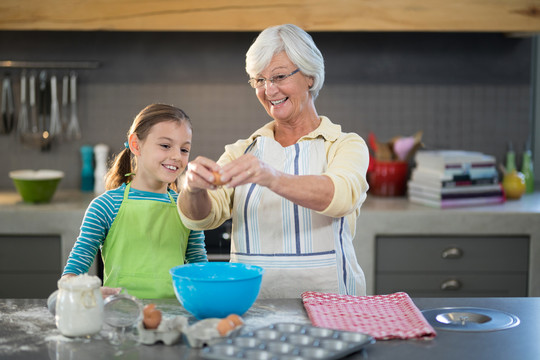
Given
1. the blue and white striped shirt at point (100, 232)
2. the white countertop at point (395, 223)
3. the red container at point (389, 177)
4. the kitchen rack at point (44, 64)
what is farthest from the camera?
the kitchen rack at point (44, 64)

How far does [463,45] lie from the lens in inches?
147

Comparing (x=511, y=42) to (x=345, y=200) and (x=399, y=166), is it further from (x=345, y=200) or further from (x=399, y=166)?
(x=345, y=200)

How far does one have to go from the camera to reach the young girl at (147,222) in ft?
6.15

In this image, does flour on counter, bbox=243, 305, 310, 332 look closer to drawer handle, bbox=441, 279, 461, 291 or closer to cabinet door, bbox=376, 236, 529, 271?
cabinet door, bbox=376, 236, 529, 271

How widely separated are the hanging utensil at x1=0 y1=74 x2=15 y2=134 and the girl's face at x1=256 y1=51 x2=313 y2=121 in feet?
6.96

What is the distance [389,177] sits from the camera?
353 centimetres

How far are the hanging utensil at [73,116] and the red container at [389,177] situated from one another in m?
1.57

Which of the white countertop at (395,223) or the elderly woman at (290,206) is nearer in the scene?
the elderly woman at (290,206)

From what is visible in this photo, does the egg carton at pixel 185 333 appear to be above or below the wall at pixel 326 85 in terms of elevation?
below

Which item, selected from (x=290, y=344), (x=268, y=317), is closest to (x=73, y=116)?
(x=268, y=317)

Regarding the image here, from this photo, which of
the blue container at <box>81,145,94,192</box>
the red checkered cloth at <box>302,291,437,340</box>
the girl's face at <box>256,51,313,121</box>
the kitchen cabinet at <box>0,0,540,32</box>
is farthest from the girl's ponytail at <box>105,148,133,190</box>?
the blue container at <box>81,145,94,192</box>

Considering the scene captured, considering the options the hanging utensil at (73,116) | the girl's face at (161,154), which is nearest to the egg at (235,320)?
the girl's face at (161,154)

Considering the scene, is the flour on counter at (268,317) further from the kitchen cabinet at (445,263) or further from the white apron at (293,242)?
the kitchen cabinet at (445,263)

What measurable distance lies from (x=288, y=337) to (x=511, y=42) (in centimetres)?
294
